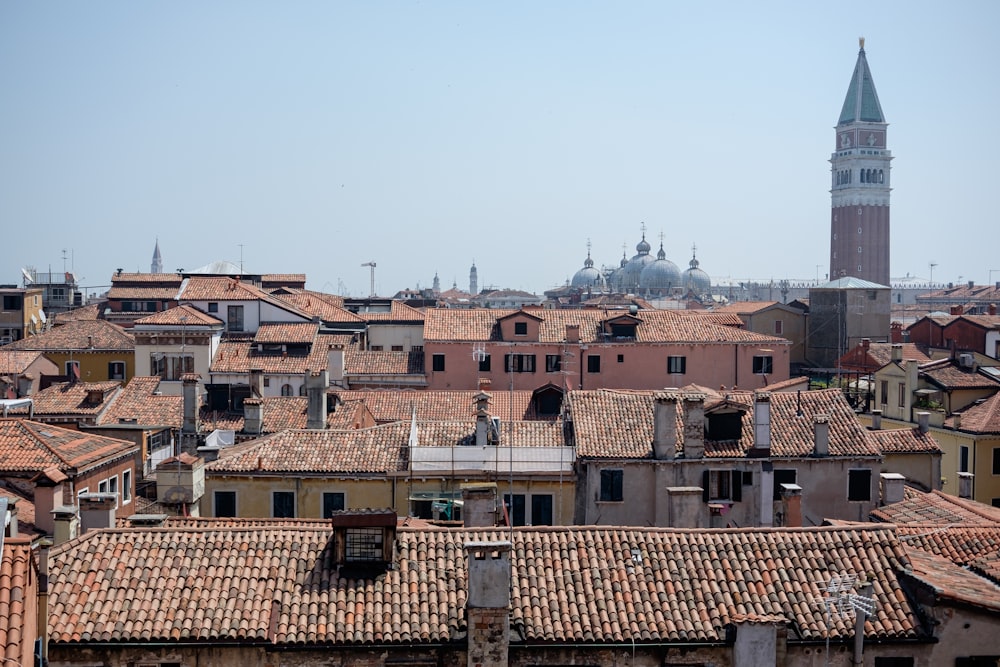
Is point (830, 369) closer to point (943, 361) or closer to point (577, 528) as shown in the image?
point (943, 361)

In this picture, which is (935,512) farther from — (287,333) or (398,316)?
(398,316)

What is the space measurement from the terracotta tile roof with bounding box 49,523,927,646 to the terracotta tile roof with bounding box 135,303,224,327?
27.8 metres

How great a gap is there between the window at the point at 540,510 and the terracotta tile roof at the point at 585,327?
67.6ft

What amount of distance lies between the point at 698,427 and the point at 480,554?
9197mm

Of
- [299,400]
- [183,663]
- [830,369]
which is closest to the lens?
[183,663]

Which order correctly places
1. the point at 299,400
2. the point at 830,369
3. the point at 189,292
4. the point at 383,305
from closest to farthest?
1. the point at 299,400
2. the point at 189,292
3. the point at 830,369
4. the point at 383,305

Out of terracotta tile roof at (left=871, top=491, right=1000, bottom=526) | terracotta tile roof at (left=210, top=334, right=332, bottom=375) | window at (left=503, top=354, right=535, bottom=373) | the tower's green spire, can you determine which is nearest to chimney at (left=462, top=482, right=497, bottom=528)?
terracotta tile roof at (left=871, top=491, right=1000, bottom=526)

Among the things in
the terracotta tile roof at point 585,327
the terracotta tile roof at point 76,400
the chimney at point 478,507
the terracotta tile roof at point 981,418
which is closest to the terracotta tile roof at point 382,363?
the terracotta tile roof at point 585,327

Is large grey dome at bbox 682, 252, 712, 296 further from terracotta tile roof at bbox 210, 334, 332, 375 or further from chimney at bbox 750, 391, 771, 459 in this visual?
chimney at bbox 750, 391, 771, 459

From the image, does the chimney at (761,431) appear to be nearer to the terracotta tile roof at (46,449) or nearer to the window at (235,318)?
the terracotta tile roof at (46,449)

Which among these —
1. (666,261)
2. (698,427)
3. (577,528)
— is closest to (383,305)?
(698,427)

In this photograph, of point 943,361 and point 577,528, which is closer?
point 577,528

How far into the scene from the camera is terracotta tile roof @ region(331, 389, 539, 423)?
28.1 m

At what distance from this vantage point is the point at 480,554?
10703 millimetres
